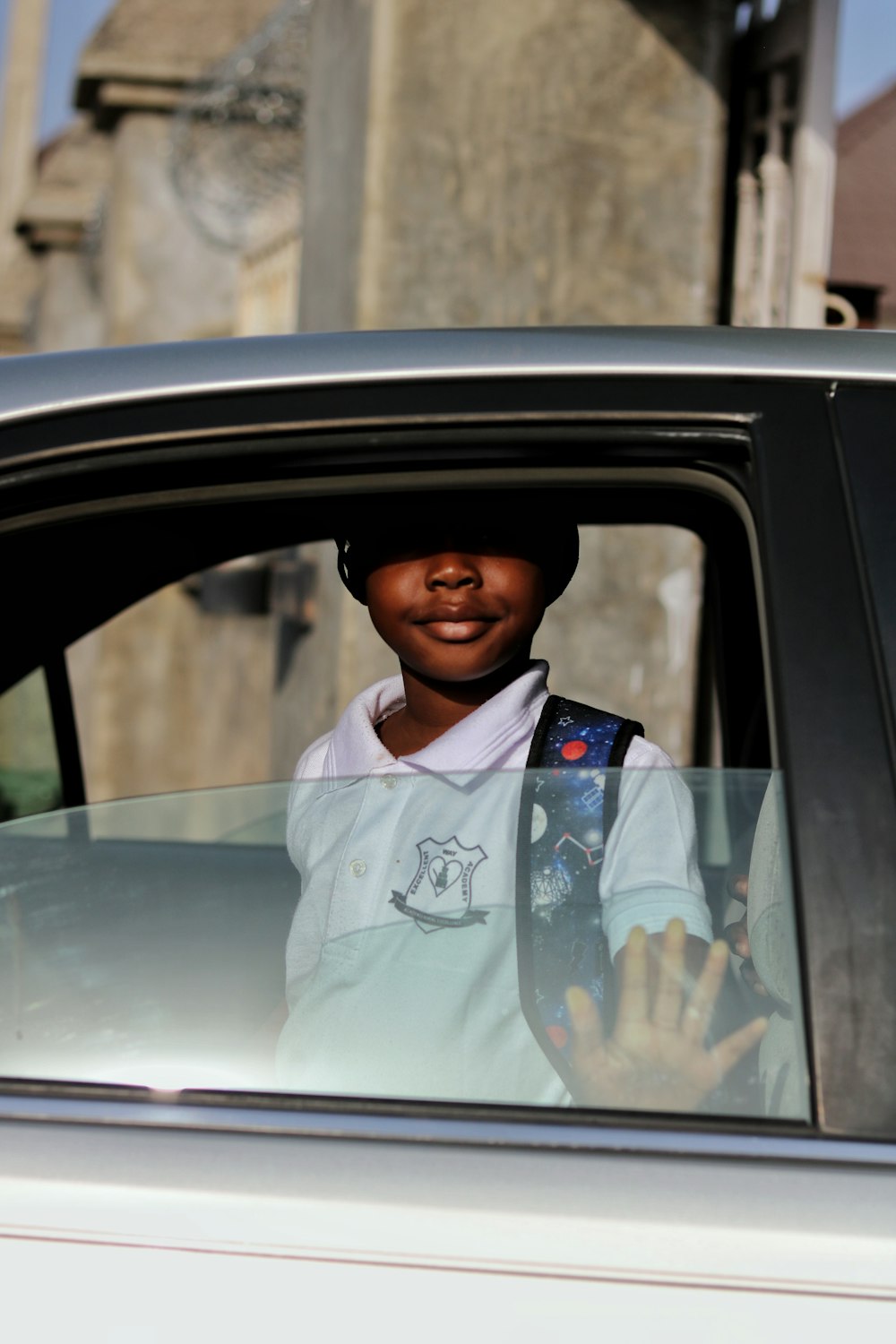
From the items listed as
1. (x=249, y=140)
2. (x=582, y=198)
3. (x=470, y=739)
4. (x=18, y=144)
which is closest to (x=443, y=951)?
(x=470, y=739)

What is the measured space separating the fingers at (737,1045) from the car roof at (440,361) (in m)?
0.53

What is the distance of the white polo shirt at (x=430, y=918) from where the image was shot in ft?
4.10

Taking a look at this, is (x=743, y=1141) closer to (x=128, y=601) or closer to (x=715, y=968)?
(x=715, y=968)

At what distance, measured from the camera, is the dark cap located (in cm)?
170

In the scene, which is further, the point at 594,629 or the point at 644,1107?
the point at 594,629

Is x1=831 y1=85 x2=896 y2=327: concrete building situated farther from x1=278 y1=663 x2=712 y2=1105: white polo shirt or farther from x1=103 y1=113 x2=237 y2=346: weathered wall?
x1=278 y1=663 x2=712 y2=1105: white polo shirt

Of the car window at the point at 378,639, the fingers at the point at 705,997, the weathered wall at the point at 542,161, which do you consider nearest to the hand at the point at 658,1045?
the fingers at the point at 705,997

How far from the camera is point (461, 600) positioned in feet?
5.58

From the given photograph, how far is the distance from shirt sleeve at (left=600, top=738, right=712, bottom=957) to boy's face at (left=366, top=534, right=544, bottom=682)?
15.7 inches

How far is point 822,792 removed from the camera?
1.15m

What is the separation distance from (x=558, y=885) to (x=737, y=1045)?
231 mm

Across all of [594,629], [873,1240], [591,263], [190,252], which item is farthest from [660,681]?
[190,252]

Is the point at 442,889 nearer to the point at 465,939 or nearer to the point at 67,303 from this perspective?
the point at 465,939

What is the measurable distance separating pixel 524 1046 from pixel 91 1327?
Result: 0.40 m
